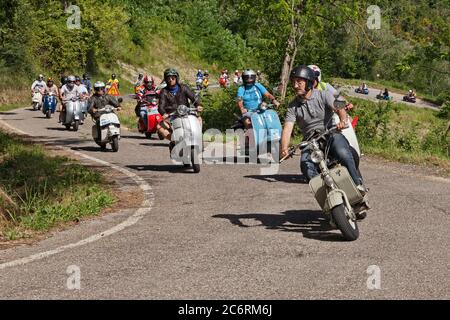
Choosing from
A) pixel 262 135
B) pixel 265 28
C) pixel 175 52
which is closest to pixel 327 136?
pixel 262 135

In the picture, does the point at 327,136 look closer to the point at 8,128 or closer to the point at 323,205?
the point at 323,205

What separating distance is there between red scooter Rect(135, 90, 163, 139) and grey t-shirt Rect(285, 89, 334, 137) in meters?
12.3

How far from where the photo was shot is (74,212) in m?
9.45

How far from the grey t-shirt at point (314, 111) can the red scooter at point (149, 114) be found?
40.4 feet

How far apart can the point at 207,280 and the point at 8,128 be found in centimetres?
1966

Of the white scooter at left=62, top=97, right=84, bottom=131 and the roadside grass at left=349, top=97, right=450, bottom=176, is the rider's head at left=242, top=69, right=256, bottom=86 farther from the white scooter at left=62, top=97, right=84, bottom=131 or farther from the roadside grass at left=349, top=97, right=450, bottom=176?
the white scooter at left=62, top=97, right=84, bottom=131

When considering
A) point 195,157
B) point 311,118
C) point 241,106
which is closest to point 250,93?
point 241,106

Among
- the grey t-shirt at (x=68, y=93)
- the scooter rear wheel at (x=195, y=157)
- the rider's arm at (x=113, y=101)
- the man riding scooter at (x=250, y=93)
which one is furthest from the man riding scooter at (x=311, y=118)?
the grey t-shirt at (x=68, y=93)

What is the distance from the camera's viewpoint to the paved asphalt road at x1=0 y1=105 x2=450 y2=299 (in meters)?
5.88

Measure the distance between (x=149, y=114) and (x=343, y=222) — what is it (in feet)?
45.8

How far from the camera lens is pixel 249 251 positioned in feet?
23.7

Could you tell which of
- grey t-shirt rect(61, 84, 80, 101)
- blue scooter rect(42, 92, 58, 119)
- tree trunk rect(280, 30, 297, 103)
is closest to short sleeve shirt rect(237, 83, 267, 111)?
tree trunk rect(280, 30, 297, 103)

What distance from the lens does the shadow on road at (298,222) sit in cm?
805

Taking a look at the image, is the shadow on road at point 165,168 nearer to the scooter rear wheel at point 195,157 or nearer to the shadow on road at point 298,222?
the scooter rear wheel at point 195,157
